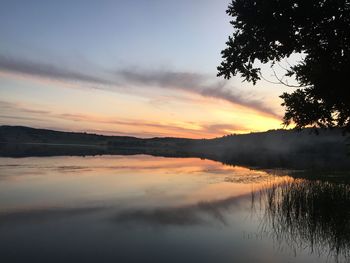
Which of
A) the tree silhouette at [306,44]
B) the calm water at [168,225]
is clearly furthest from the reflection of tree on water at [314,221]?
the tree silhouette at [306,44]

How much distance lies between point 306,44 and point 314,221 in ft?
26.5

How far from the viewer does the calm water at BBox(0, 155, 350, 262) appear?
12.8m

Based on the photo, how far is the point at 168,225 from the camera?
17.1 metres

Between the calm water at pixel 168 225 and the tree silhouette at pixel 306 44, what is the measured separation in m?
5.18

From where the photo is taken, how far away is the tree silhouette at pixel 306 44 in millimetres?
13562

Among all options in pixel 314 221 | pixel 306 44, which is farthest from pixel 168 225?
pixel 306 44

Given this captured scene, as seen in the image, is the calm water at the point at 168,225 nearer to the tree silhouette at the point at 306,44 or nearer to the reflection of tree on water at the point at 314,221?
the reflection of tree on water at the point at 314,221

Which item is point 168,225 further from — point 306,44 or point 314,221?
point 306,44

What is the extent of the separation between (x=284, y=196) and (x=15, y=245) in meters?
15.3

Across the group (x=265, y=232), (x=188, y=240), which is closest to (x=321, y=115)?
(x=265, y=232)

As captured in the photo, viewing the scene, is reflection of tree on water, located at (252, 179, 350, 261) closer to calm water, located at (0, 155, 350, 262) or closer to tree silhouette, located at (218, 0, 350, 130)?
calm water, located at (0, 155, 350, 262)

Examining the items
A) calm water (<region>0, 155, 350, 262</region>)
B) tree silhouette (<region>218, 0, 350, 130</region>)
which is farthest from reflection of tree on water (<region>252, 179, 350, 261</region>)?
tree silhouette (<region>218, 0, 350, 130</region>)

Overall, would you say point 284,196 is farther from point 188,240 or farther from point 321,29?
point 321,29

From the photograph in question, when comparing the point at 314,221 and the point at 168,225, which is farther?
the point at 314,221
